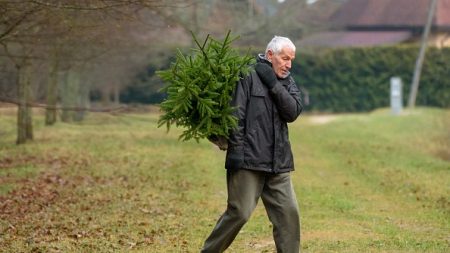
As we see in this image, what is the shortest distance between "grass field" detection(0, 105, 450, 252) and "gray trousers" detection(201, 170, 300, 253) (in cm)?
172

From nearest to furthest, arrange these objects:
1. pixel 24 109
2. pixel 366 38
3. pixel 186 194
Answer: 1. pixel 186 194
2. pixel 24 109
3. pixel 366 38

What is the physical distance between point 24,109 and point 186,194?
10.8 metres

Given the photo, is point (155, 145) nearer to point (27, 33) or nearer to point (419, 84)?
point (27, 33)

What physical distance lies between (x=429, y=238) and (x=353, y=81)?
4603 cm

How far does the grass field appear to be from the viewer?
458 inches

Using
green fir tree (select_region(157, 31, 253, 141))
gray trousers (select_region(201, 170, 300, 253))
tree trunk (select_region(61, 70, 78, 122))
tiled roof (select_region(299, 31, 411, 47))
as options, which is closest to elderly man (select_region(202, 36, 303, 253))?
gray trousers (select_region(201, 170, 300, 253))

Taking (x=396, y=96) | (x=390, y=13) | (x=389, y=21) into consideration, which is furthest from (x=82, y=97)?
(x=390, y=13)

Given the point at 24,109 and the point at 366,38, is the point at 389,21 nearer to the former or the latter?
the point at 366,38

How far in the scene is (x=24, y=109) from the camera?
2659cm

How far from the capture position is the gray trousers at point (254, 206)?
8.93m

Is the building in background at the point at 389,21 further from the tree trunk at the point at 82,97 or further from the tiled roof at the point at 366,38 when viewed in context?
the tree trunk at the point at 82,97

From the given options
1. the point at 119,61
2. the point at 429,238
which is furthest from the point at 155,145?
the point at 429,238

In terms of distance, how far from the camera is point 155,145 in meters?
29.0

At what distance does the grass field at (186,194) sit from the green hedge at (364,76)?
79.8 feet
